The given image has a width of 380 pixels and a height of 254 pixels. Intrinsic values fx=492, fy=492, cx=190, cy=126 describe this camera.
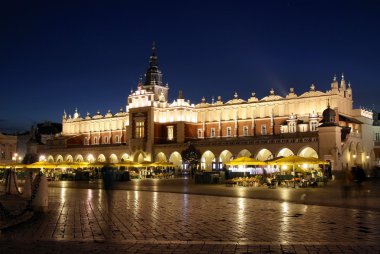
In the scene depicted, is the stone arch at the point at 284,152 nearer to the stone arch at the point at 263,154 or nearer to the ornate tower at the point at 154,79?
the stone arch at the point at 263,154

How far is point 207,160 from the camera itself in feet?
242

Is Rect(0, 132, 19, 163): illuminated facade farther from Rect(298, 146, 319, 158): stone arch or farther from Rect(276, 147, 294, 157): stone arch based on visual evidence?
Rect(298, 146, 319, 158): stone arch

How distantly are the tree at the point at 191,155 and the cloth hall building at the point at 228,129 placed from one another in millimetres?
2342

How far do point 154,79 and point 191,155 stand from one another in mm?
29677

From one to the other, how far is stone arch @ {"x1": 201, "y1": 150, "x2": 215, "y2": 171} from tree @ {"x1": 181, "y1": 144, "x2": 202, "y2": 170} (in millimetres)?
3086

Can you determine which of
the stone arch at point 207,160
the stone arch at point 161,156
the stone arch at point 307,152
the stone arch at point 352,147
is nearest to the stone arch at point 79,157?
the stone arch at point 161,156

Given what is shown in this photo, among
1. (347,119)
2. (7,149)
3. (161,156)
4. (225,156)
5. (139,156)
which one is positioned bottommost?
(225,156)

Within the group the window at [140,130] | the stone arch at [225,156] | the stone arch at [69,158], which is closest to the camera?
the stone arch at [225,156]

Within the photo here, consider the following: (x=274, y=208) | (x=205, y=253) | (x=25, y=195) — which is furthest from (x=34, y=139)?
(x=205, y=253)

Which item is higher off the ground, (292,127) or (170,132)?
(170,132)

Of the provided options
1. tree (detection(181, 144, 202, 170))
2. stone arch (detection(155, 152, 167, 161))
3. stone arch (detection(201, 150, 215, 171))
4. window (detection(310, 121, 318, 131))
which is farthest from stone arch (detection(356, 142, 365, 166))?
stone arch (detection(155, 152, 167, 161))

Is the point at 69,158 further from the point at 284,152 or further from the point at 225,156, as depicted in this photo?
the point at 284,152

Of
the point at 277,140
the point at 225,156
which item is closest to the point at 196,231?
the point at 277,140

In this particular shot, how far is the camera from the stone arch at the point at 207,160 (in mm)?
71906
